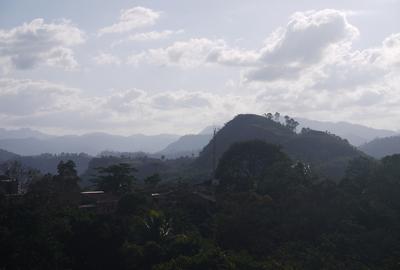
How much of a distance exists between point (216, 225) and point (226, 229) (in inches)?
37.7

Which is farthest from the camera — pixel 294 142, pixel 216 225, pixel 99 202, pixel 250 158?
pixel 294 142

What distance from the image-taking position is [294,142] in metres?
77.5

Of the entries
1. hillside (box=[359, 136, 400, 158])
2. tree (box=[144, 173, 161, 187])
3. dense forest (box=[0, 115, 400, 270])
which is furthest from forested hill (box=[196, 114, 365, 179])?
hillside (box=[359, 136, 400, 158])

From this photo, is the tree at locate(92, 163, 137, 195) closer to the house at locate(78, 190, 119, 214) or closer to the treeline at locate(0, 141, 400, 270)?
the house at locate(78, 190, 119, 214)

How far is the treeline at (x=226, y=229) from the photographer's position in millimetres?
19391

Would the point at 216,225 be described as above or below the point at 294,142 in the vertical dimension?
below

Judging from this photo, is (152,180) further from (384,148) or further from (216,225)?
(384,148)

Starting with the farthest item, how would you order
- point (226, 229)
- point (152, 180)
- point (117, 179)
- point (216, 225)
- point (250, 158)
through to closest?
1. point (250, 158)
2. point (152, 180)
3. point (117, 179)
4. point (216, 225)
5. point (226, 229)

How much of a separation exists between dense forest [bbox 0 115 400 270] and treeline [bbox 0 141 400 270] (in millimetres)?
43

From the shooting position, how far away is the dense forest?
1955 centimetres

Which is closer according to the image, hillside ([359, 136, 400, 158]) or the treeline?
the treeline

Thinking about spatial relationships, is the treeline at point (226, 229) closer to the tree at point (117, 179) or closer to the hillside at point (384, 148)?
the tree at point (117, 179)

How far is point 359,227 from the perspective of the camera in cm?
2378

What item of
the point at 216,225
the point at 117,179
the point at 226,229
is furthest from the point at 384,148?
the point at 226,229
